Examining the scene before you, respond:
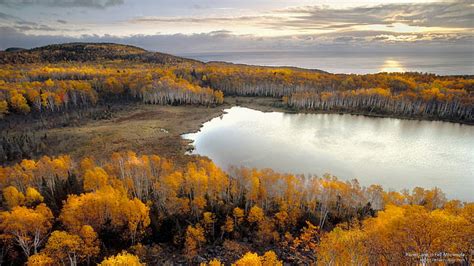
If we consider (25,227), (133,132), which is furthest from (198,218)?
(133,132)

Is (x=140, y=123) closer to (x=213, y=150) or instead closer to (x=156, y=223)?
(x=213, y=150)

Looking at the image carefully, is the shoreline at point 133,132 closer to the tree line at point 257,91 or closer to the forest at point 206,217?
the forest at point 206,217

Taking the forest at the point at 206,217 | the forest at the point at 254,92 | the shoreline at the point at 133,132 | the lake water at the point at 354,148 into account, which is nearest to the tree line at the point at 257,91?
the forest at the point at 254,92

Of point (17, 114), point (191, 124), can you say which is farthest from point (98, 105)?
point (191, 124)

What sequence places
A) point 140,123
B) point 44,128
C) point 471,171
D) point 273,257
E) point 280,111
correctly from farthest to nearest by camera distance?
point 280,111 → point 140,123 → point 44,128 → point 471,171 → point 273,257

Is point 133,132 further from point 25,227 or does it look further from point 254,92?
point 254,92

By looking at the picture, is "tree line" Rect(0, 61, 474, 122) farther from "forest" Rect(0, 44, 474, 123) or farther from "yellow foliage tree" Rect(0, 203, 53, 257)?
"yellow foliage tree" Rect(0, 203, 53, 257)
